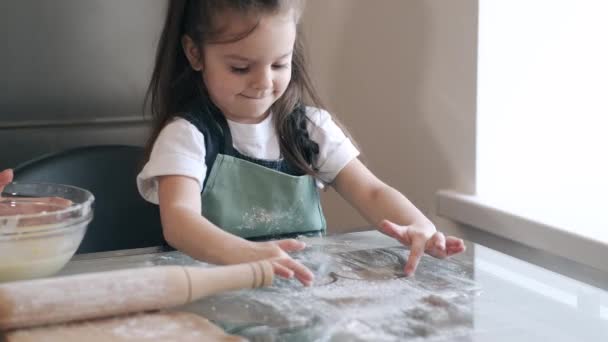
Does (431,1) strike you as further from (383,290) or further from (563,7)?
(383,290)

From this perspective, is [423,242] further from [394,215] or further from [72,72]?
[72,72]

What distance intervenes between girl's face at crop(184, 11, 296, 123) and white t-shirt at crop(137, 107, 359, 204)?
0.06m

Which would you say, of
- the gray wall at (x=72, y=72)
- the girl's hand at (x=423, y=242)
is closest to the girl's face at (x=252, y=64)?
the girl's hand at (x=423, y=242)

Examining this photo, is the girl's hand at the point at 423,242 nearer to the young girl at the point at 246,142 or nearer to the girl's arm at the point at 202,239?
the young girl at the point at 246,142

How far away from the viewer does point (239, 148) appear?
1281mm

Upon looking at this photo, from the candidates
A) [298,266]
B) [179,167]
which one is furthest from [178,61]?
[298,266]

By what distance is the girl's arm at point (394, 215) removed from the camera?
102cm

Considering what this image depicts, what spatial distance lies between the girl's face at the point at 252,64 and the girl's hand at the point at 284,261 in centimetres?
28

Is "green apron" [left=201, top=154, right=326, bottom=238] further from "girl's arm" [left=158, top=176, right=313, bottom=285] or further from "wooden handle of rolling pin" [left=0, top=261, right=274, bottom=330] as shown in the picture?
"wooden handle of rolling pin" [left=0, top=261, right=274, bottom=330]

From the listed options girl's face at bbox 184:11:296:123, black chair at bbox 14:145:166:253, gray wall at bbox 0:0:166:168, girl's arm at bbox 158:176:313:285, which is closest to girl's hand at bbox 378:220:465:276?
girl's arm at bbox 158:176:313:285

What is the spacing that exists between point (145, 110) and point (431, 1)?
570 mm

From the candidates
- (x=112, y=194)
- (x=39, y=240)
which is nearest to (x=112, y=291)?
(x=39, y=240)

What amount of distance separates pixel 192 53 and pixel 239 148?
151 mm

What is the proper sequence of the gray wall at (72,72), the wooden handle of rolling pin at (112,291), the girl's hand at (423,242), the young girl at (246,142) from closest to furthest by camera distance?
the wooden handle of rolling pin at (112,291) → the girl's hand at (423,242) → the young girl at (246,142) → the gray wall at (72,72)
